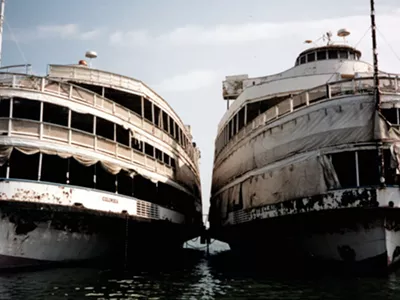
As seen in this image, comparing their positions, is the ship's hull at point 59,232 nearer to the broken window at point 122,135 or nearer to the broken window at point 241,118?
the broken window at point 122,135

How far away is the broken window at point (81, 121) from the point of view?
17.8 meters

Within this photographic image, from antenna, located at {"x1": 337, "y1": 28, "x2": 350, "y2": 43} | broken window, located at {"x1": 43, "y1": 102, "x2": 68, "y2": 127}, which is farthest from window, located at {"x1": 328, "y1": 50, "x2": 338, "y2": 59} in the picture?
broken window, located at {"x1": 43, "y1": 102, "x2": 68, "y2": 127}

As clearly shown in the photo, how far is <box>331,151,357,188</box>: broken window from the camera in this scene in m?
15.1

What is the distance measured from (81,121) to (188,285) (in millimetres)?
9058

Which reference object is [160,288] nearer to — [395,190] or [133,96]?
[395,190]

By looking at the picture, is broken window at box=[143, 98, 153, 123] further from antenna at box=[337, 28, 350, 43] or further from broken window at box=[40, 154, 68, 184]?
antenna at box=[337, 28, 350, 43]

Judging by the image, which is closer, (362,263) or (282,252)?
(362,263)

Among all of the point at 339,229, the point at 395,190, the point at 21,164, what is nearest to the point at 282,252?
the point at 339,229

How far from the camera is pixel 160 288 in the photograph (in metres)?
12.0

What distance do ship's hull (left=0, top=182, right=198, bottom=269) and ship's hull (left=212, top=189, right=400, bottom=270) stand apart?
5.62 metres

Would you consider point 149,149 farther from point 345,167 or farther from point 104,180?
point 345,167

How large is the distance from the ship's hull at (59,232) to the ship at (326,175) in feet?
17.5

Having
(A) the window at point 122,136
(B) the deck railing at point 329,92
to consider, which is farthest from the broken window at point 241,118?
(A) the window at point 122,136

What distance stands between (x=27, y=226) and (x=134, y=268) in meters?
4.55
